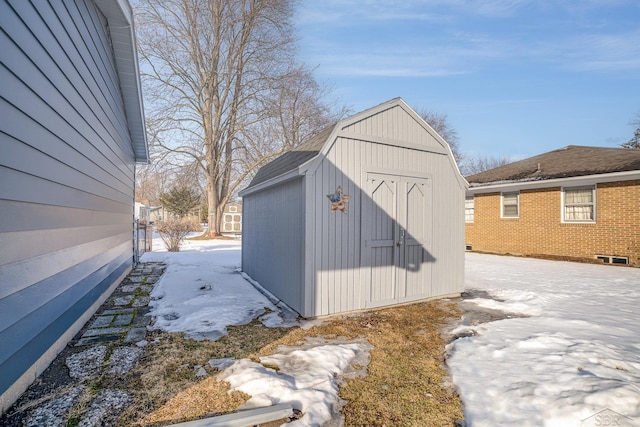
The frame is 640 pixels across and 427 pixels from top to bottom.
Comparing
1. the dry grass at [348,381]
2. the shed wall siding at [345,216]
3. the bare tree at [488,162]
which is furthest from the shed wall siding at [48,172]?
the bare tree at [488,162]

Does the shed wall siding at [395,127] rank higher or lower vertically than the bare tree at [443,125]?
lower

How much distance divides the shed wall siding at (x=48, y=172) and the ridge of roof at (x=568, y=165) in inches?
482

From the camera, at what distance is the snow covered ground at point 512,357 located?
218 cm

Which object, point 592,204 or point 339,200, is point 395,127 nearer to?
point 339,200

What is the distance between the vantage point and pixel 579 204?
31.7 ft

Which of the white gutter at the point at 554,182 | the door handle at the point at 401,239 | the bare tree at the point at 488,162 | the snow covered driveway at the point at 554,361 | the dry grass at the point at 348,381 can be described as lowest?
the dry grass at the point at 348,381

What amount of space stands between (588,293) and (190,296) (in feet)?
24.1

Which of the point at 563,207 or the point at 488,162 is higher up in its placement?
the point at 488,162

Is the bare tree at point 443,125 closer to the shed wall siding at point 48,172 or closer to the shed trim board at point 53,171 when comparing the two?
the shed trim board at point 53,171

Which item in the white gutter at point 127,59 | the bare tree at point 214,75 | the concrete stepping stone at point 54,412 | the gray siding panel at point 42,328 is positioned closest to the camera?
the concrete stepping stone at point 54,412

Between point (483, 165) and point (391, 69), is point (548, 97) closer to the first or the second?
point (391, 69)

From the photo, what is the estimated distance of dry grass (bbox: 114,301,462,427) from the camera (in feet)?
7.21

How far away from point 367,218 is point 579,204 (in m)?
9.04

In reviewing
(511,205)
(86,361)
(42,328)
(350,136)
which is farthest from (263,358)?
(511,205)
